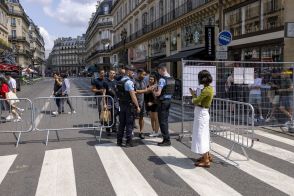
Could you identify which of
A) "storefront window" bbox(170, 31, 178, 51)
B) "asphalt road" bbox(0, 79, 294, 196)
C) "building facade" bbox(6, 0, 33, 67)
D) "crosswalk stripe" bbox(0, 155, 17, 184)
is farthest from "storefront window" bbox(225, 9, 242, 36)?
"building facade" bbox(6, 0, 33, 67)

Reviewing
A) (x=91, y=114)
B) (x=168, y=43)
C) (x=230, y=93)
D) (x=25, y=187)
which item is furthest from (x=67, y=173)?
(x=168, y=43)

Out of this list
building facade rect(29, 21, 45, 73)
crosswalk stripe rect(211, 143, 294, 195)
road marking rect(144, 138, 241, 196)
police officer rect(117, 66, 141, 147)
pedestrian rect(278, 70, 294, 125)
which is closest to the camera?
road marking rect(144, 138, 241, 196)

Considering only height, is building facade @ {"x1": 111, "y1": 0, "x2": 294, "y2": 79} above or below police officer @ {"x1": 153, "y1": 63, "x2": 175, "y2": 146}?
above

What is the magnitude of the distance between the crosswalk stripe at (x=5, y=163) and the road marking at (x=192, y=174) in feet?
9.35

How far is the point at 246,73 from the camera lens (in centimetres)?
1137

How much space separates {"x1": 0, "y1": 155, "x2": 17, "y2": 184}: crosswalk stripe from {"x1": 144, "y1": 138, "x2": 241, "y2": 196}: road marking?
285 cm

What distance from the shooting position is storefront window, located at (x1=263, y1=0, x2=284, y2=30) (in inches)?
663

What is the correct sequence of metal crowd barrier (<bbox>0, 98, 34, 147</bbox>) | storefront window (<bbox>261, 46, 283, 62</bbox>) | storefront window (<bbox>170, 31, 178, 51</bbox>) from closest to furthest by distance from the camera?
metal crowd barrier (<bbox>0, 98, 34, 147</bbox>) → storefront window (<bbox>261, 46, 283, 62</bbox>) → storefront window (<bbox>170, 31, 178, 51</bbox>)

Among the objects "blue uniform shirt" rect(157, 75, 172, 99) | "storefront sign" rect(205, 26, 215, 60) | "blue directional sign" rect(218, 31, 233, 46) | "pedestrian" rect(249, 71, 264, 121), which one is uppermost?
"storefront sign" rect(205, 26, 215, 60)

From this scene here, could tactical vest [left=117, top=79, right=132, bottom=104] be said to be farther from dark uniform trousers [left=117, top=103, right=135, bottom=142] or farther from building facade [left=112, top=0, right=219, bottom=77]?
building facade [left=112, top=0, right=219, bottom=77]

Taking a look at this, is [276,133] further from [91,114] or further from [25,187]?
[25,187]

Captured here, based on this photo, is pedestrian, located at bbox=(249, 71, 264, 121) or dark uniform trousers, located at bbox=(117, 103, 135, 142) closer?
dark uniform trousers, located at bbox=(117, 103, 135, 142)

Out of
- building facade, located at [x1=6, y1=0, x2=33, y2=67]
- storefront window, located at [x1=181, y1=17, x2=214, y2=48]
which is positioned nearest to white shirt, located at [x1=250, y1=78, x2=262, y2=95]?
storefront window, located at [x1=181, y1=17, x2=214, y2=48]

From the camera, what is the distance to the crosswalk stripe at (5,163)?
6670 mm
